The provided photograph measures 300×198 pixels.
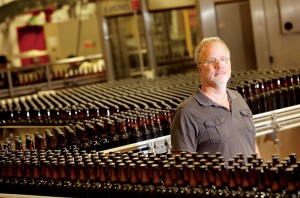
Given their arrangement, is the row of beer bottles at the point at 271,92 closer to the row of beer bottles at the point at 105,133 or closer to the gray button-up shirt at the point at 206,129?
the row of beer bottles at the point at 105,133

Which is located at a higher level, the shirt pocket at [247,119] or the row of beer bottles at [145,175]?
the shirt pocket at [247,119]

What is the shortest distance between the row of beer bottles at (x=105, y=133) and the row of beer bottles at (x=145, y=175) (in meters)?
0.73

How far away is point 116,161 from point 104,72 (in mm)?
9075

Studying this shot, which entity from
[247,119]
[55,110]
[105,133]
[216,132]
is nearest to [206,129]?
[216,132]

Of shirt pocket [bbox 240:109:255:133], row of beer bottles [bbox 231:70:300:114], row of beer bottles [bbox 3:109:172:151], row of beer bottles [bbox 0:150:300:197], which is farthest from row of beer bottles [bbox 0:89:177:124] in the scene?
row of beer bottles [bbox 0:150:300:197]

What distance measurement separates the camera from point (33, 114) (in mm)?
7695

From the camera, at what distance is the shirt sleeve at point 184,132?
14.3 ft

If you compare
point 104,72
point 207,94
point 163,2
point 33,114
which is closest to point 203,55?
point 207,94

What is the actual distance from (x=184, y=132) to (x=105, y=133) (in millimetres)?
1614

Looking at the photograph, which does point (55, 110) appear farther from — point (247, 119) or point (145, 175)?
point (145, 175)

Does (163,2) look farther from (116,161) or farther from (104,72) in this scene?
(116,161)

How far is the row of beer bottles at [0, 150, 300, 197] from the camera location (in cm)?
362

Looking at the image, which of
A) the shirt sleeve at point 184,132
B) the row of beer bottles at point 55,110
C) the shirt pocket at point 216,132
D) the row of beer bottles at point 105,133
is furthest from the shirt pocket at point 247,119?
the row of beer bottles at point 55,110

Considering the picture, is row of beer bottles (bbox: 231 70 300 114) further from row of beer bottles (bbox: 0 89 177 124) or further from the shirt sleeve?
the shirt sleeve
